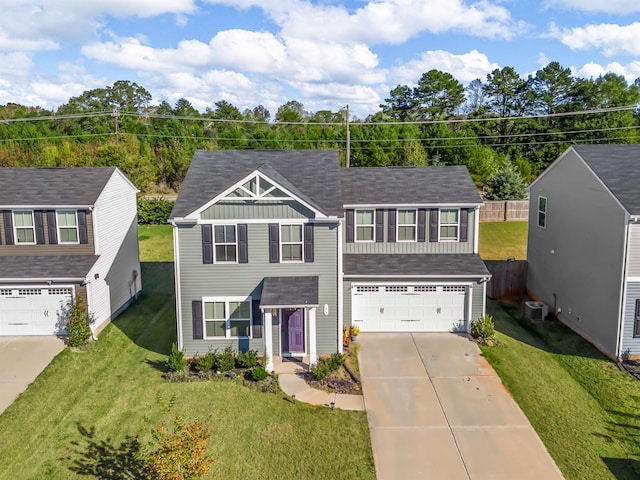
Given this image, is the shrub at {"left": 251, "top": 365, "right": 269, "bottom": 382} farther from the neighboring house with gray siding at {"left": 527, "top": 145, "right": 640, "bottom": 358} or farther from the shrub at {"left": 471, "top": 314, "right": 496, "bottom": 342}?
the neighboring house with gray siding at {"left": 527, "top": 145, "right": 640, "bottom": 358}

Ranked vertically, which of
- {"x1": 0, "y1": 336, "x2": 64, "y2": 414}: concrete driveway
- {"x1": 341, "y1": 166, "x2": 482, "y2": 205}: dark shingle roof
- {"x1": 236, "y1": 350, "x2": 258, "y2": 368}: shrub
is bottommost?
{"x1": 0, "y1": 336, "x2": 64, "y2": 414}: concrete driveway

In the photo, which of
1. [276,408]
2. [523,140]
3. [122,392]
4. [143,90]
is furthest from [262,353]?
[143,90]

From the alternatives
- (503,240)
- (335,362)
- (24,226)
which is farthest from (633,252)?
(24,226)

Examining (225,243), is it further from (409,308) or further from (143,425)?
(409,308)

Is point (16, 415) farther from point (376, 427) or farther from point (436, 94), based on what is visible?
point (436, 94)

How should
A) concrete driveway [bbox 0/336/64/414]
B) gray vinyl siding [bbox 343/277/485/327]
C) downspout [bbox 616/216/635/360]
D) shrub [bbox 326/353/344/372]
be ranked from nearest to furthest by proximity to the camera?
concrete driveway [bbox 0/336/64/414] < shrub [bbox 326/353/344/372] < downspout [bbox 616/216/635/360] < gray vinyl siding [bbox 343/277/485/327]

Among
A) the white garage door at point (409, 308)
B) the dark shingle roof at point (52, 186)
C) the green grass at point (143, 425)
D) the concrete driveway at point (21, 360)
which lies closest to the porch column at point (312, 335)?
the green grass at point (143, 425)

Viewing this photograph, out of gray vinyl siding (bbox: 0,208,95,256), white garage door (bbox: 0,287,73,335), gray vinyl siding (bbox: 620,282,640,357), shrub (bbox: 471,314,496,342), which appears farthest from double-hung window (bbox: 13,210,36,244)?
gray vinyl siding (bbox: 620,282,640,357)
